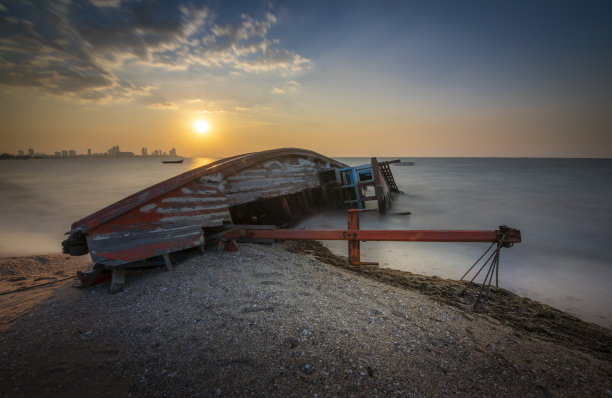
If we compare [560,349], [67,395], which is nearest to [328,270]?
[560,349]

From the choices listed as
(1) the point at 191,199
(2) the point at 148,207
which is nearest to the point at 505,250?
(1) the point at 191,199

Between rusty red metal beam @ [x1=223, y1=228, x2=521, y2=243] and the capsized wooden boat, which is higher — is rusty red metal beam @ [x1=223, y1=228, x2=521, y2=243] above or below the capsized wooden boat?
below

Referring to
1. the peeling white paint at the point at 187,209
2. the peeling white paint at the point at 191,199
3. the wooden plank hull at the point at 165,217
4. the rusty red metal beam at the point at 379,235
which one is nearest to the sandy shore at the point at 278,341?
the wooden plank hull at the point at 165,217

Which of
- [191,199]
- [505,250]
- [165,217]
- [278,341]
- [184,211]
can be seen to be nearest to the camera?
[278,341]

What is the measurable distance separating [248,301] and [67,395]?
163 cm

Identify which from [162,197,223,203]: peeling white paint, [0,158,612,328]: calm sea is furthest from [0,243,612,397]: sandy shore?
[0,158,612,328]: calm sea

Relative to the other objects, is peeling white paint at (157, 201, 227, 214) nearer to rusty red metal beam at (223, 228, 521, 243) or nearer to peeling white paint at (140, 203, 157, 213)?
peeling white paint at (140, 203, 157, 213)

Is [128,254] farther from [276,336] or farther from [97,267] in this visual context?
[276,336]

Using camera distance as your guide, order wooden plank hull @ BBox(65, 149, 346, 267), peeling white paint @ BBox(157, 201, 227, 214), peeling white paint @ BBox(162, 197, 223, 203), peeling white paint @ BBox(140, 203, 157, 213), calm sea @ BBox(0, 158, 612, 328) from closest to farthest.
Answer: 1. wooden plank hull @ BBox(65, 149, 346, 267)
2. peeling white paint @ BBox(140, 203, 157, 213)
3. peeling white paint @ BBox(157, 201, 227, 214)
4. peeling white paint @ BBox(162, 197, 223, 203)
5. calm sea @ BBox(0, 158, 612, 328)

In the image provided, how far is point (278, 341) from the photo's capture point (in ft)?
8.21

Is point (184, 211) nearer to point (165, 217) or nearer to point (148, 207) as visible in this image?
point (165, 217)

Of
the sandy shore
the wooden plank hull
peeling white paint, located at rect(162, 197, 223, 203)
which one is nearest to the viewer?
the sandy shore

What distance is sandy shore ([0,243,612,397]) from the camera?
2.12 m

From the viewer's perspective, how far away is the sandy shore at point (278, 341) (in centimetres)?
212
